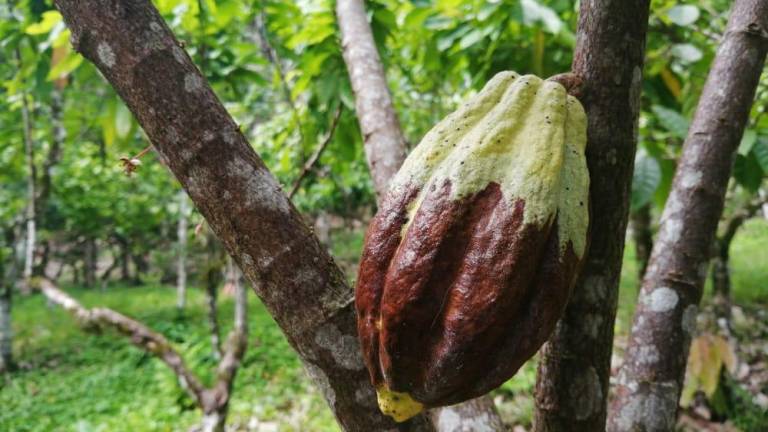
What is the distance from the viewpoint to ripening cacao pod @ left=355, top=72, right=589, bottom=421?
0.63 meters

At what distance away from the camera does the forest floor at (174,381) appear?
359cm

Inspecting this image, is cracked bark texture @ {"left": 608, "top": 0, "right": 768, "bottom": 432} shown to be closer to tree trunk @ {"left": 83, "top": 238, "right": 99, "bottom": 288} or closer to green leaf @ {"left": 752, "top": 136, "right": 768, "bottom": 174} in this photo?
green leaf @ {"left": 752, "top": 136, "right": 768, "bottom": 174}

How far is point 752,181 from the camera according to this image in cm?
164

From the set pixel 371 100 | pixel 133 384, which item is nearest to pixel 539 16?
pixel 371 100

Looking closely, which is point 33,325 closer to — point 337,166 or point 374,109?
point 337,166

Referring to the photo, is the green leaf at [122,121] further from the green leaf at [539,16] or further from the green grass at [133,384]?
the green grass at [133,384]

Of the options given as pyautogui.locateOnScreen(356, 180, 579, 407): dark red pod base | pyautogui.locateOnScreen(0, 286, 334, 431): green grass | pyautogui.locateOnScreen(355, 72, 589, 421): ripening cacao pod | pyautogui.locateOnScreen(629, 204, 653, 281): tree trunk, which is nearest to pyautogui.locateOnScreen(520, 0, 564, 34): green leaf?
pyautogui.locateOnScreen(355, 72, 589, 421): ripening cacao pod

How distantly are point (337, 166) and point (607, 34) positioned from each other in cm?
198

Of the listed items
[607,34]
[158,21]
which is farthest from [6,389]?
[607,34]

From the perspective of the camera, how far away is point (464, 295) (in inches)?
24.8

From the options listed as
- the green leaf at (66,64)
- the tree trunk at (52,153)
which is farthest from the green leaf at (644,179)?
the tree trunk at (52,153)

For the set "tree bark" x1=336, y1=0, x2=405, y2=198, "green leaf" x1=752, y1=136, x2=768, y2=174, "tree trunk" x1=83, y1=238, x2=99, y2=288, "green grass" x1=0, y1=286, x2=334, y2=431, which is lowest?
"green grass" x1=0, y1=286, x2=334, y2=431

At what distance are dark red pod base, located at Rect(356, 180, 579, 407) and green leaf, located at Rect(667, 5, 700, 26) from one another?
53.5 inches

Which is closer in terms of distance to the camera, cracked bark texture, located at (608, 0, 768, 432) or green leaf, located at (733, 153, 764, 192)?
cracked bark texture, located at (608, 0, 768, 432)
